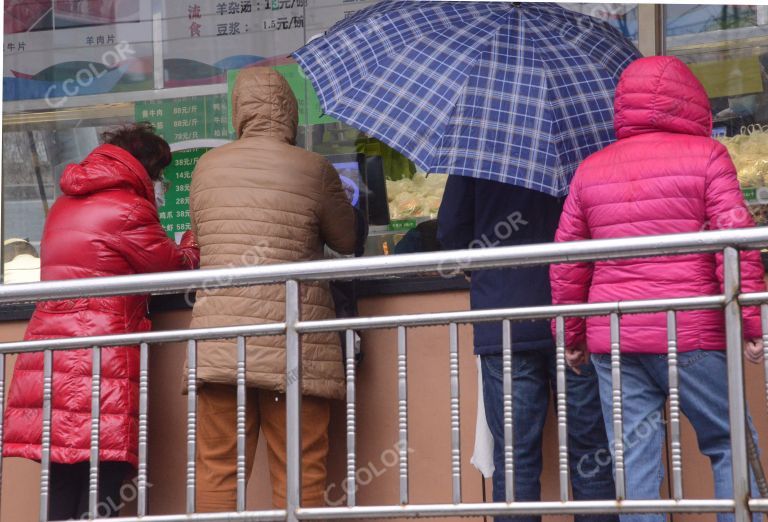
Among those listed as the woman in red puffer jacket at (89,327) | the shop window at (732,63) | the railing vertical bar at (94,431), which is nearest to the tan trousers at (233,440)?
Answer: the woman in red puffer jacket at (89,327)

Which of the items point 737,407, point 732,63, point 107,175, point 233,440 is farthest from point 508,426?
point 732,63

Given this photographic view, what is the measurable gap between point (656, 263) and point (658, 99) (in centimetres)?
64

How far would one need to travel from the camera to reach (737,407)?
420 cm

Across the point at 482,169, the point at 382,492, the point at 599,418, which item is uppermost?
the point at 482,169

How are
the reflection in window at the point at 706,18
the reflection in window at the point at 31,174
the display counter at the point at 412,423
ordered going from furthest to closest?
the reflection in window at the point at 31,174
the reflection in window at the point at 706,18
the display counter at the point at 412,423

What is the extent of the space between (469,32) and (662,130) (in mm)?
1044

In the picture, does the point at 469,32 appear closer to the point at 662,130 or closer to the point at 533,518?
the point at 662,130

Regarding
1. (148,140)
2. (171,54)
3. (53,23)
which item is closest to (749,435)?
(148,140)

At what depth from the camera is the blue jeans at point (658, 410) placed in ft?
15.9

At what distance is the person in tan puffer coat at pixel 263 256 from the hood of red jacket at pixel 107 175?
12.5 inches

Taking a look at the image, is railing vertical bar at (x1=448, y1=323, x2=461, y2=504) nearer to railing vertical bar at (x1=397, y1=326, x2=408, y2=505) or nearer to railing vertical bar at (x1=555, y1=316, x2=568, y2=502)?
railing vertical bar at (x1=397, y1=326, x2=408, y2=505)

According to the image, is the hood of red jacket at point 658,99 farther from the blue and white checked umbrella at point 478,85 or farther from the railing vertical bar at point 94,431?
the railing vertical bar at point 94,431

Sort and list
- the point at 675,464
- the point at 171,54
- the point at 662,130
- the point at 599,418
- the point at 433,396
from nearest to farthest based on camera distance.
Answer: the point at 675,464 < the point at 662,130 < the point at 599,418 < the point at 433,396 < the point at 171,54

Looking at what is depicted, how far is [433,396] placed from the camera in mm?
6320
